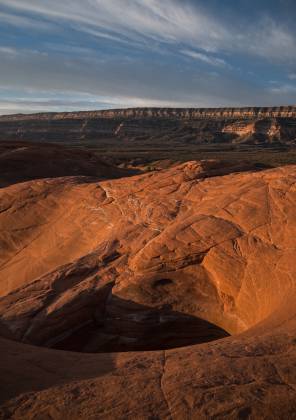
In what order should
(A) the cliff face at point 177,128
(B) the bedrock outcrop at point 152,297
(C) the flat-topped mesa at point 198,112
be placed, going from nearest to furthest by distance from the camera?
(B) the bedrock outcrop at point 152,297 → (A) the cliff face at point 177,128 → (C) the flat-topped mesa at point 198,112

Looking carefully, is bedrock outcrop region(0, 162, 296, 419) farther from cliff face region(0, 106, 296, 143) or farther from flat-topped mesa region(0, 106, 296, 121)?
flat-topped mesa region(0, 106, 296, 121)

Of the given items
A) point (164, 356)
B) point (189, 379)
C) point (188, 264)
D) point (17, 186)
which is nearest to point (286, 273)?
point (188, 264)

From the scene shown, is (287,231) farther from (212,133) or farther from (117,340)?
(212,133)

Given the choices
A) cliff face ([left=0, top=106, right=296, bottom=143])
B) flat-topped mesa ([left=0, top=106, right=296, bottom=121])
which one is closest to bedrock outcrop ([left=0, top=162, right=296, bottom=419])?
cliff face ([left=0, top=106, right=296, bottom=143])

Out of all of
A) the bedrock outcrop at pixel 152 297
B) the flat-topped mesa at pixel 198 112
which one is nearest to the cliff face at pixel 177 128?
the flat-topped mesa at pixel 198 112

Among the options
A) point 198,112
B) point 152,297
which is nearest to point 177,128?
point 198,112

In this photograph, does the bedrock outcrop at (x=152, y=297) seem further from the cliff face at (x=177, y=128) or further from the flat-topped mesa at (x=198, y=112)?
the flat-topped mesa at (x=198, y=112)

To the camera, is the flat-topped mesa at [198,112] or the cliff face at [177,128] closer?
the cliff face at [177,128]

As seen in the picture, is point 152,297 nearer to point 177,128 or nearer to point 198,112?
point 177,128
